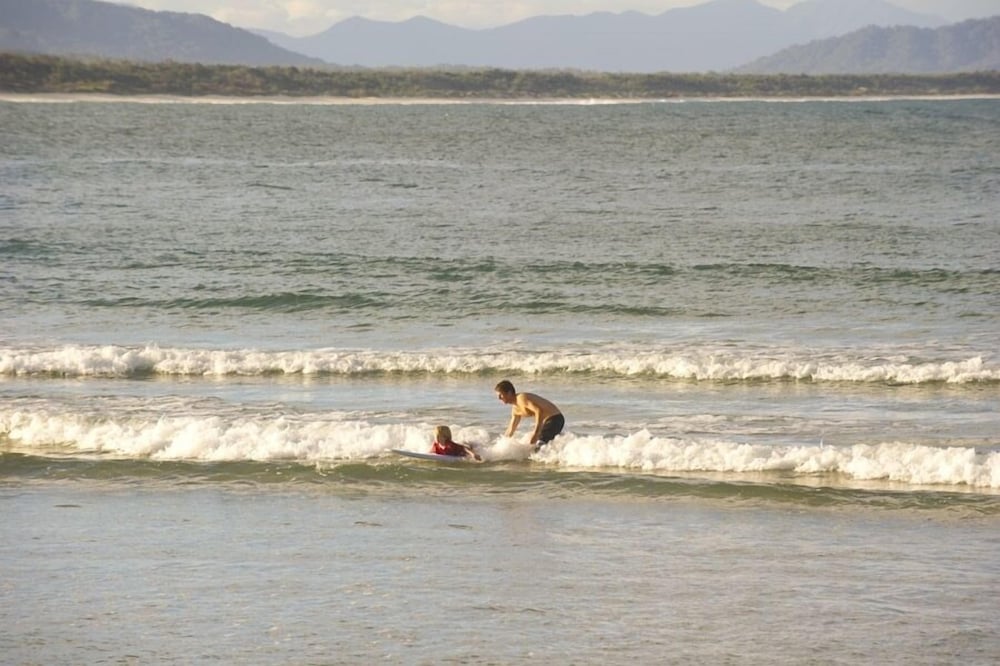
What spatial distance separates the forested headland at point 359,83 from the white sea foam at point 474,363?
123 meters

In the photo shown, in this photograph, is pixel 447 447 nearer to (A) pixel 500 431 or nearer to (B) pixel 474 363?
(A) pixel 500 431

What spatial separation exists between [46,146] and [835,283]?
47370 mm

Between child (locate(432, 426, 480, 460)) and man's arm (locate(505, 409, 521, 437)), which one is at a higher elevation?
man's arm (locate(505, 409, 521, 437))

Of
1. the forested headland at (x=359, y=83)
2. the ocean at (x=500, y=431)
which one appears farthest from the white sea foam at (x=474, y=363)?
the forested headland at (x=359, y=83)

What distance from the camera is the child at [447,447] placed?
1464 centimetres

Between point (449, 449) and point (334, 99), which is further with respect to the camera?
point (334, 99)

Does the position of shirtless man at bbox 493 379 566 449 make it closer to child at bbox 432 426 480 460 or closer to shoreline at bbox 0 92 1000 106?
child at bbox 432 426 480 460

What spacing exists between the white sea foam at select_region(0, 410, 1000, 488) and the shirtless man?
0.38 ft

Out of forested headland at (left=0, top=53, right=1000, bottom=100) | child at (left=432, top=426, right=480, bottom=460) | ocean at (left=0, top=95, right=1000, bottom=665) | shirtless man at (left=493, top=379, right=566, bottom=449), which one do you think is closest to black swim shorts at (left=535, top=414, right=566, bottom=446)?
shirtless man at (left=493, top=379, right=566, bottom=449)

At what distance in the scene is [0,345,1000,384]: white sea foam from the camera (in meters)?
18.6

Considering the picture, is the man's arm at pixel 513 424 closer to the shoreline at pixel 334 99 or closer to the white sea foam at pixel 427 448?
the white sea foam at pixel 427 448

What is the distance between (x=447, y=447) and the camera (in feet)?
48.1

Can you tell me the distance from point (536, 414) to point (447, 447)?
103 cm

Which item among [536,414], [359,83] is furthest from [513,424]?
[359,83]
